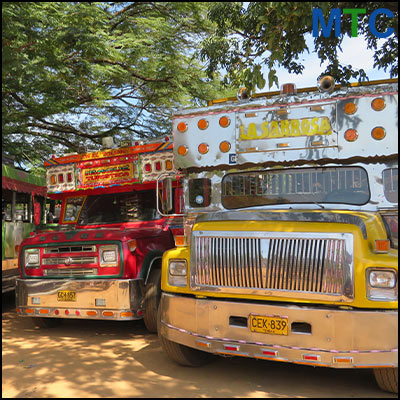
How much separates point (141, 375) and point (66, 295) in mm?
2023

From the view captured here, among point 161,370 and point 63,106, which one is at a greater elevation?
point 63,106

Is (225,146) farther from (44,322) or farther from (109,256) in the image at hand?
(44,322)

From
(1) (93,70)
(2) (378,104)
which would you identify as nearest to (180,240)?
(2) (378,104)

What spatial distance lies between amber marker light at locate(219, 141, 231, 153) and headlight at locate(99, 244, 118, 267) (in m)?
2.07

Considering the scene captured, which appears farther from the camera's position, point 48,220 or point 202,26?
point 202,26

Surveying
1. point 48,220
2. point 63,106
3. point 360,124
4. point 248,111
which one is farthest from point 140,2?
point 360,124

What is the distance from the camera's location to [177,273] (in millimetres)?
4828

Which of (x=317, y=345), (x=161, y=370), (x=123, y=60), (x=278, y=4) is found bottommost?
(x=161, y=370)

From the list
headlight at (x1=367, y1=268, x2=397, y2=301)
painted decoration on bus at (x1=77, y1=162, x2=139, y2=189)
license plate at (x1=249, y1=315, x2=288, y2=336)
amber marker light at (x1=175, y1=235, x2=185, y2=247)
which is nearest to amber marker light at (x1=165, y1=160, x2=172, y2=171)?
painted decoration on bus at (x1=77, y1=162, x2=139, y2=189)

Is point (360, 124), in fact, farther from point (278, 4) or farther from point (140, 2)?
point (140, 2)

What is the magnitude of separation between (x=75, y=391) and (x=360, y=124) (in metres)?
3.82

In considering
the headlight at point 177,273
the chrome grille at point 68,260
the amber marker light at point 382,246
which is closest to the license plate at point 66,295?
the chrome grille at point 68,260

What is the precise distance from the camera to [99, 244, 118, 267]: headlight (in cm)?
634

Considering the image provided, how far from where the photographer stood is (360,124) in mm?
4754
